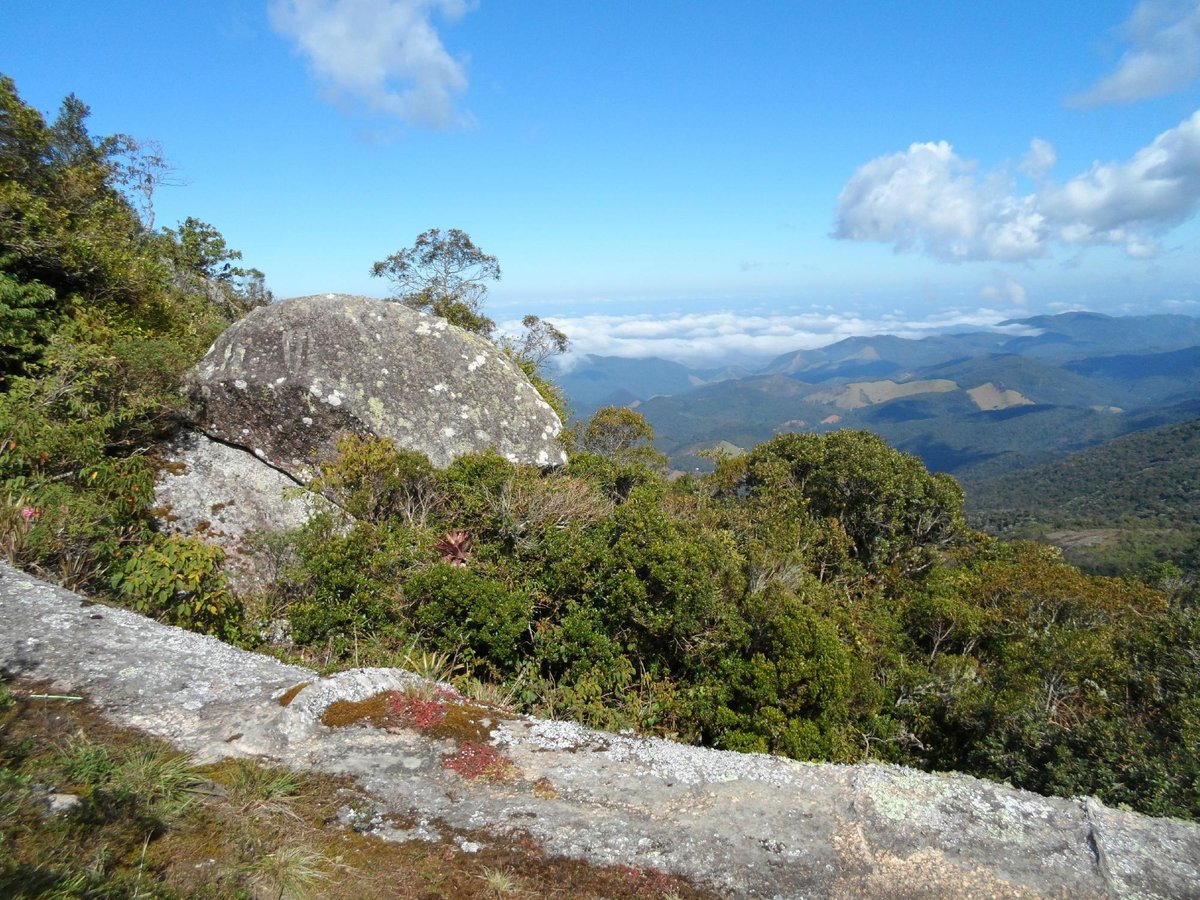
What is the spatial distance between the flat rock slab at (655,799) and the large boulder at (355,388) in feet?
22.6

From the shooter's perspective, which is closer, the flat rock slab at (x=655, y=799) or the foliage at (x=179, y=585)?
the flat rock slab at (x=655, y=799)

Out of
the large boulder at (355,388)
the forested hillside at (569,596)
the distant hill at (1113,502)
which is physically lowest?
the distant hill at (1113,502)

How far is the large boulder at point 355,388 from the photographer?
1202cm

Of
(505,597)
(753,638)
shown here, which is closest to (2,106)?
(505,597)

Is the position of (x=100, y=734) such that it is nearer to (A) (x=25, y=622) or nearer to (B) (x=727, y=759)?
(A) (x=25, y=622)

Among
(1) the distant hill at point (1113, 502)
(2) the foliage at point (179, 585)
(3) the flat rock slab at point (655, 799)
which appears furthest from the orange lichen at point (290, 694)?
(1) the distant hill at point (1113, 502)

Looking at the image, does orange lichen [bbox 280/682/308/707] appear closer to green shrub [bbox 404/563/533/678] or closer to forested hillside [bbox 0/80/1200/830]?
forested hillside [bbox 0/80/1200/830]

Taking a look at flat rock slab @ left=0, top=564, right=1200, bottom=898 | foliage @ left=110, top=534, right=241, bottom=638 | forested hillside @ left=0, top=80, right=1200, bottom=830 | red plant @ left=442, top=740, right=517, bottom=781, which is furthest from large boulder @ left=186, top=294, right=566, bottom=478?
red plant @ left=442, top=740, right=517, bottom=781

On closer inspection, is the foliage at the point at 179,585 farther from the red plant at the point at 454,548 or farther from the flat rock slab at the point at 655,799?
the red plant at the point at 454,548

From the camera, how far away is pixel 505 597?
811 centimetres

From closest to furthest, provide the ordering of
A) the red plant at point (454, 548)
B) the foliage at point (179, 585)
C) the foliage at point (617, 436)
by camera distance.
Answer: the foliage at point (179, 585), the red plant at point (454, 548), the foliage at point (617, 436)

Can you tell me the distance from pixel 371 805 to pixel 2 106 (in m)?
17.4

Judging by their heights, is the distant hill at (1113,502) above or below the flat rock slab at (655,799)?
below

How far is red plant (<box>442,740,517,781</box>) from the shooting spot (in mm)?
4527
